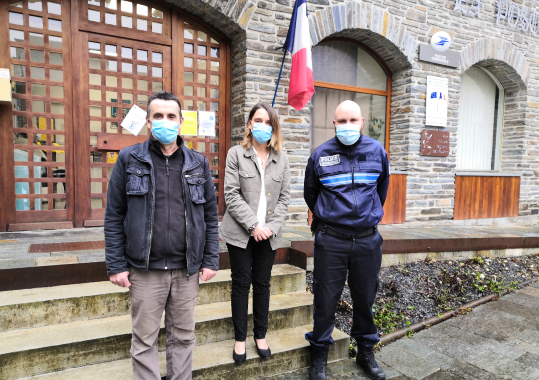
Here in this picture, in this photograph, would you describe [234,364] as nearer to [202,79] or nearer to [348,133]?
[348,133]

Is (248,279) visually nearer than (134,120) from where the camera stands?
Yes

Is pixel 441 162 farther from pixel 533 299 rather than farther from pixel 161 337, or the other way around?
pixel 161 337

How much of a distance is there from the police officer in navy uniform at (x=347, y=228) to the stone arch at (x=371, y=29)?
372 centimetres

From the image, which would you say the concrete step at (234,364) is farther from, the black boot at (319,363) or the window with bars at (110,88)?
the window with bars at (110,88)

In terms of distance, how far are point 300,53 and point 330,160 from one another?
10.3 ft

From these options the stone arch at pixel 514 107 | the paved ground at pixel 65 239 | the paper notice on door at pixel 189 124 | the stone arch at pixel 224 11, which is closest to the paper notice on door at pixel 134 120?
the paper notice on door at pixel 189 124

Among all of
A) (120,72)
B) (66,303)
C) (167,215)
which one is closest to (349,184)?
(167,215)

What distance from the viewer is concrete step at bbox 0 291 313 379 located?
7.89 feet

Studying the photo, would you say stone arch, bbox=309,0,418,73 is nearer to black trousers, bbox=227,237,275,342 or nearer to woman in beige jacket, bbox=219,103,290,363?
woman in beige jacket, bbox=219,103,290,363

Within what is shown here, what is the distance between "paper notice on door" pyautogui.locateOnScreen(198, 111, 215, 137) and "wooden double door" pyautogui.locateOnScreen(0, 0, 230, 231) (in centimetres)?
28

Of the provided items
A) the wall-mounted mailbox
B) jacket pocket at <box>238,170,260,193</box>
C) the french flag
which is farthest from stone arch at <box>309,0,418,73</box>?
the wall-mounted mailbox

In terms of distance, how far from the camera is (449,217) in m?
7.61

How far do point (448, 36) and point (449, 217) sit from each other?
3456 mm

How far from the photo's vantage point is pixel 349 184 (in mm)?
2676
